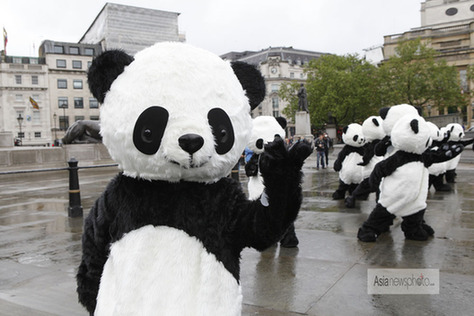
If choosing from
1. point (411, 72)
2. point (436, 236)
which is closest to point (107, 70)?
point (436, 236)

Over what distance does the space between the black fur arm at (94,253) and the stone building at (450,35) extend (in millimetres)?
45032

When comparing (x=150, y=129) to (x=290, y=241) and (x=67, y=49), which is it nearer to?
(x=290, y=241)

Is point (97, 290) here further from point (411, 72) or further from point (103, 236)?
point (411, 72)

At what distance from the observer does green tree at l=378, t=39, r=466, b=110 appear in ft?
128

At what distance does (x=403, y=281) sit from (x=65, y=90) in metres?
65.1

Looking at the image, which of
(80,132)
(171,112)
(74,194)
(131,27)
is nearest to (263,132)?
(171,112)

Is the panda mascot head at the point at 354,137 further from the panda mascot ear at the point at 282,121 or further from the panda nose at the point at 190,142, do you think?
the panda nose at the point at 190,142

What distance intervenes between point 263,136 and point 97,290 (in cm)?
374

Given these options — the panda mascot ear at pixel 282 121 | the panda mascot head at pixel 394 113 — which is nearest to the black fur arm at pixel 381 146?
the panda mascot head at pixel 394 113

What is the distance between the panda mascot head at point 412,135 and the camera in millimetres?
5113

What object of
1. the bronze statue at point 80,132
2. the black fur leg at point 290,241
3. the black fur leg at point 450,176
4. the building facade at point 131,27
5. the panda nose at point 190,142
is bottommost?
the black fur leg at point 290,241

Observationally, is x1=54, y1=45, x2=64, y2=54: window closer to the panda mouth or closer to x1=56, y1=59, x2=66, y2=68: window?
x1=56, y1=59, x2=66, y2=68: window

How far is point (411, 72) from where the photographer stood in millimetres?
38969

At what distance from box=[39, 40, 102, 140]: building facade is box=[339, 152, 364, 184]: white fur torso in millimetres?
57598
